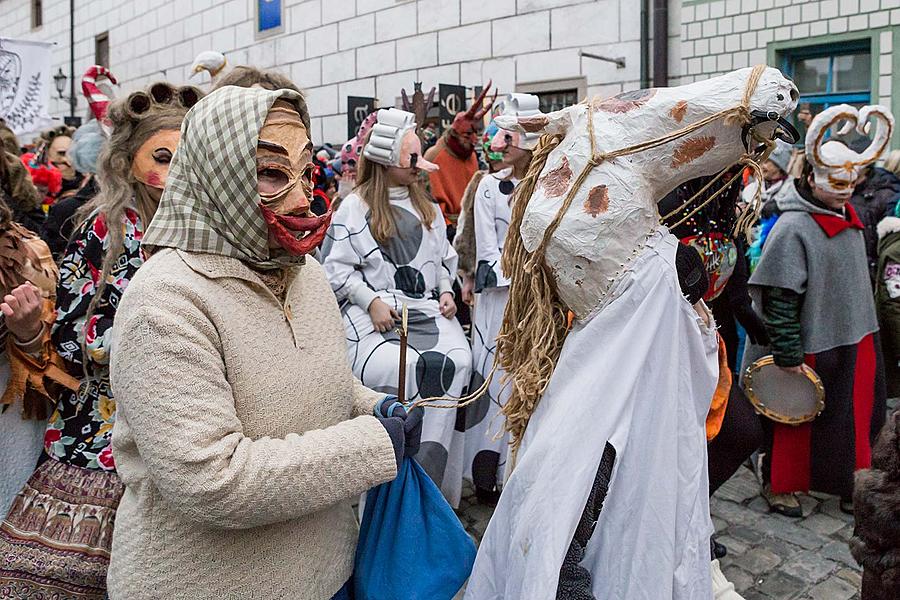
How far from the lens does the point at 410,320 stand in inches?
161

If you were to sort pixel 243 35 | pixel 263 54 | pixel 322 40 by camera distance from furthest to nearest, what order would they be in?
pixel 243 35 < pixel 263 54 < pixel 322 40

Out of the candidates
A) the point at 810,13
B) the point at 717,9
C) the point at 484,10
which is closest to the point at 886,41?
the point at 810,13

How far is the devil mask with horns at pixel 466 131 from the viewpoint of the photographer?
20.7ft

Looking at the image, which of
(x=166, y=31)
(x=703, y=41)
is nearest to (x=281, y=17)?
(x=166, y=31)

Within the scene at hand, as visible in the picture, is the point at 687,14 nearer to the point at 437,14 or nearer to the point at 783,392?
the point at 437,14

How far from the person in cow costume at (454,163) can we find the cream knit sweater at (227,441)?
15.3 feet

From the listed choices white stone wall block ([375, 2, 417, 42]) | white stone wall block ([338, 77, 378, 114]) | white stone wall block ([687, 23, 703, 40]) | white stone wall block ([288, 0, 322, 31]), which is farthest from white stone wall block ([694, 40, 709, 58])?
white stone wall block ([288, 0, 322, 31])

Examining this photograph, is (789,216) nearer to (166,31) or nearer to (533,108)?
(533,108)

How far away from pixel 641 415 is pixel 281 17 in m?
14.0

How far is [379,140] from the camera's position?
412 centimetres

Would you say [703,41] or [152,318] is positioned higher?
[703,41]

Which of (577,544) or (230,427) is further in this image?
(577,544)

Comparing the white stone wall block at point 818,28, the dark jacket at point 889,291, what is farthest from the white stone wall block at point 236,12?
the dark jacket at point 889,291

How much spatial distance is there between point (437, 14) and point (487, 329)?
8.69 metres
